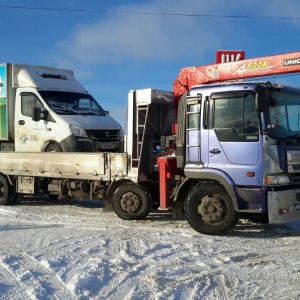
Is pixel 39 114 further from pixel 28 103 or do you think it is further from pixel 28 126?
pixel 28 103

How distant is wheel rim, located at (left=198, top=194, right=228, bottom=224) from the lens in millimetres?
8352

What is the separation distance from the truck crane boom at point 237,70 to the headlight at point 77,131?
2.60 metres

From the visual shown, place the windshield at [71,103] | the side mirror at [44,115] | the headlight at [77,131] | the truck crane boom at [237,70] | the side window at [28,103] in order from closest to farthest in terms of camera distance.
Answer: the truck crane boom at [237,70] → the headlight at [77,131] → the side mirror at [44,115] → the windshield at [71,103] → the side window at [28,103]

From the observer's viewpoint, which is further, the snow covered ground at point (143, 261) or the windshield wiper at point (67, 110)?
the windshield wiper at point (67, 110)

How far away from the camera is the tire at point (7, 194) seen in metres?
12.6

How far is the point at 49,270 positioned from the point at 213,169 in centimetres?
355

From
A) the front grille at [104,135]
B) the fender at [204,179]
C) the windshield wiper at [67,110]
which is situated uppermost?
the windshield wiper at [67,110]

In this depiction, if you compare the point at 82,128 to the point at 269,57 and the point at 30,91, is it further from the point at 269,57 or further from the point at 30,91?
the point at 269,57

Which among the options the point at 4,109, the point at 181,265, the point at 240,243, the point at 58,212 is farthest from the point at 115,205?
the point at 4,109

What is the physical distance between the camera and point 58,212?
448 inches

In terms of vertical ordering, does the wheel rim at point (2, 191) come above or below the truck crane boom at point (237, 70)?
below

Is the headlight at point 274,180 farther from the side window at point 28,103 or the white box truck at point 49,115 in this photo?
the side window at point 28,103

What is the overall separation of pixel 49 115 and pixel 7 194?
2450 millimetres

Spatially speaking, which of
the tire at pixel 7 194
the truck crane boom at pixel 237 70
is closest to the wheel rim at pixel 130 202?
the truck crane boom at pixel 237 70
